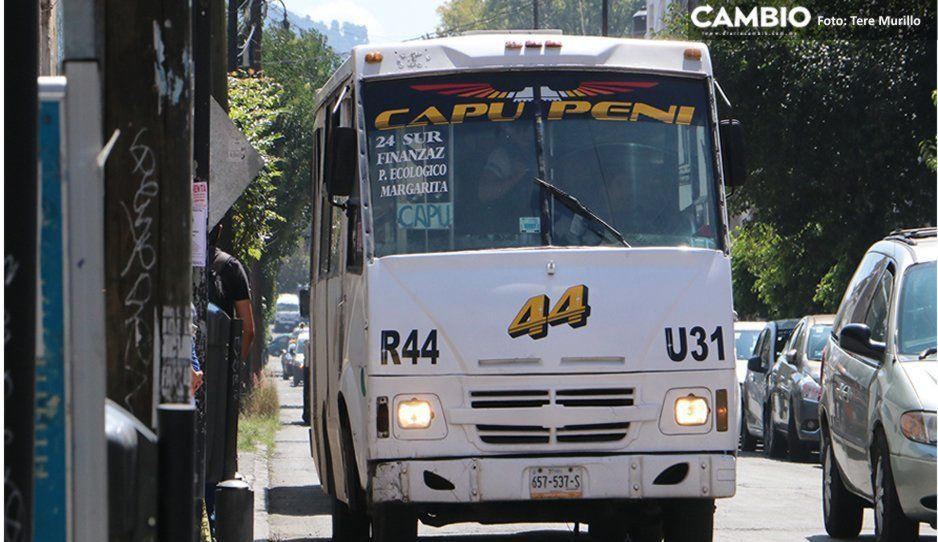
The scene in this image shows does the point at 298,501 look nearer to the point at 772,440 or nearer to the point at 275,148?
the point at 772,440

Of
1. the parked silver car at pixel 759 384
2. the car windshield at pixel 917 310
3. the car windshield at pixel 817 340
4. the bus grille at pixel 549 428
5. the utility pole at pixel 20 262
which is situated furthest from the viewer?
the parked silver car at pixel 759 384

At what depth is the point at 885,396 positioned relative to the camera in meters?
9.65

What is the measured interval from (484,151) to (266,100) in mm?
14255

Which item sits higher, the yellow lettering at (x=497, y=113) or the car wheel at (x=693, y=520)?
the yellow lettering at (x=497, y=113)

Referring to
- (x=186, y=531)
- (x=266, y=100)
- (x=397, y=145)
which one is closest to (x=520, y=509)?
(x=397, y=145)

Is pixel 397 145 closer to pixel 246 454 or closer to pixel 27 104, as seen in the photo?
pixel 27 104

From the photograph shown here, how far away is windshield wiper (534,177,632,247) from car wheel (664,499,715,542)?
4.73 ft

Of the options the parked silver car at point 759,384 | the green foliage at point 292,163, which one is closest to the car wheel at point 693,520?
the parked silver car at point 759,384

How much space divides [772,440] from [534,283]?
13407 millimetres

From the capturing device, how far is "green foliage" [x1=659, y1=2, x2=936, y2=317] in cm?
2831

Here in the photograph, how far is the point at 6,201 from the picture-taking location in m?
2.23

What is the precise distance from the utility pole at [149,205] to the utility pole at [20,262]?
1246 mm

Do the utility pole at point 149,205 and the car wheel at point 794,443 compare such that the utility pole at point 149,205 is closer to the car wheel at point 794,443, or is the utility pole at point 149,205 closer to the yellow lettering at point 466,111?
the yellow lettering at point 466,111

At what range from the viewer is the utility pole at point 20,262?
2.21 m
